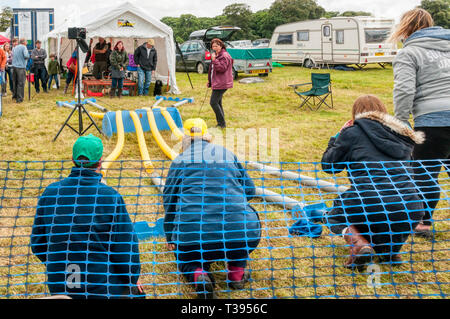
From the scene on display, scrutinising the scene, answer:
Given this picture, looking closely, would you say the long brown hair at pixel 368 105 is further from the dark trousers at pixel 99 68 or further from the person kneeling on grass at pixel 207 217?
the dark trousers at pixel 99 68

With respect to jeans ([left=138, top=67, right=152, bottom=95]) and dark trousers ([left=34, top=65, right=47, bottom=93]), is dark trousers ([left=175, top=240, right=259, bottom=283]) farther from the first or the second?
dark trousers ([left=34, top=65, right=47, bottom=93])

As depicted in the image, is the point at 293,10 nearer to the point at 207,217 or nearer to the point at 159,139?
the point at 159,139

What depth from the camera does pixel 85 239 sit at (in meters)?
2.42

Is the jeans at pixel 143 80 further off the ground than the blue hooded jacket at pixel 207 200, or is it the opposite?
the jeans at pixel 143 80

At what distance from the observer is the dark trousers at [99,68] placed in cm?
1273

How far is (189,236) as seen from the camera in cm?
278

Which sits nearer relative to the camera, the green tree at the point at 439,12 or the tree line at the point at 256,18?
the green tree at the point at 439,12

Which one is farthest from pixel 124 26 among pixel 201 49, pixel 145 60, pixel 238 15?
pixel 238 15

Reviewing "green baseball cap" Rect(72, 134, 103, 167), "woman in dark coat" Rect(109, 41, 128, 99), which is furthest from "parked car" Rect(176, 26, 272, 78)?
"green baseball cap" Rect(72, 134, 103, 167)

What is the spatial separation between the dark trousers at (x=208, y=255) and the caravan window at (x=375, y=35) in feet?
54.3

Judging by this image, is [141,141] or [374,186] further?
[141,141]

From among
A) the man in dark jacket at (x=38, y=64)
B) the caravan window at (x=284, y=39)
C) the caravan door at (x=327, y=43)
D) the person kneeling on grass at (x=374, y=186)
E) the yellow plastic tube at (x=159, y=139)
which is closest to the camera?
the person kneeling on grass at (x=374, y=186)

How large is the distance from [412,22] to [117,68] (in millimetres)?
9430

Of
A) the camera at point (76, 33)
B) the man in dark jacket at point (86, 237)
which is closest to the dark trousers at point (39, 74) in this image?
the camera at point (76, 33)
